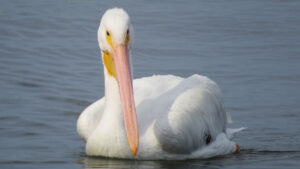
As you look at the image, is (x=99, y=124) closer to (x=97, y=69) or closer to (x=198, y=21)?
(x=97, y=69)

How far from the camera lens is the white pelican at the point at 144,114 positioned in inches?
211

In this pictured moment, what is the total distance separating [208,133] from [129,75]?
4.26 feet

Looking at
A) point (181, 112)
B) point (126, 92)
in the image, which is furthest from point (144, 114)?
point (126, 92)

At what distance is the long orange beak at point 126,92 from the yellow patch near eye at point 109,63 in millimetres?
200

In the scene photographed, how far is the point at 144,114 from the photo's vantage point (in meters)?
5.84

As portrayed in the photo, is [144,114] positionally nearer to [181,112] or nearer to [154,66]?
[181,112]

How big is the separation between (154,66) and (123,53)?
14.0ft

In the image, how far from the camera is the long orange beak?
530 centimetres

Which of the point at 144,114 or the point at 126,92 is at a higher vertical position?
the point at 126,92

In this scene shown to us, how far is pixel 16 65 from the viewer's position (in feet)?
30.3

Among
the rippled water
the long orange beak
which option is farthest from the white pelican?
the rippled water

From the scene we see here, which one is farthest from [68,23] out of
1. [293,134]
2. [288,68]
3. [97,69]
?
[293,134]

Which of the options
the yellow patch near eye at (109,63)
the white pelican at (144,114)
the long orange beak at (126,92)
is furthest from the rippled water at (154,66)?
the yellow patch near eye at (109,63)

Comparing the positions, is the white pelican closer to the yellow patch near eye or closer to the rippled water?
the yellow patch near eye
